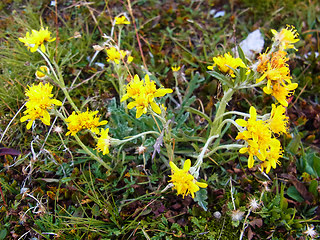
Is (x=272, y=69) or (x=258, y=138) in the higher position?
(x=272, y=69)

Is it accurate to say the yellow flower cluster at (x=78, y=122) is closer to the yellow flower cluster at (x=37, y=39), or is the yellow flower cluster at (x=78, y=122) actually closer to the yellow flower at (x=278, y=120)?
the yellow flower cluster at (x=37, y=39)

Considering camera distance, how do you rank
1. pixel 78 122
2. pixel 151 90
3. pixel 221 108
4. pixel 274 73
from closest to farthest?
pixel 274 73
pixel 151 90
pixel 78 122
pixel 221 108

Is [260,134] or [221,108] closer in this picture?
[260,134]

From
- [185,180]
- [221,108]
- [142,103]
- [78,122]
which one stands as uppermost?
[142,103]

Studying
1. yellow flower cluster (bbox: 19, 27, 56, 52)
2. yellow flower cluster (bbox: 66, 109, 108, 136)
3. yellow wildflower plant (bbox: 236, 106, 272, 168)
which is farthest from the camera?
yellow flower cluster (bbox: 19, 27, 56, 52)

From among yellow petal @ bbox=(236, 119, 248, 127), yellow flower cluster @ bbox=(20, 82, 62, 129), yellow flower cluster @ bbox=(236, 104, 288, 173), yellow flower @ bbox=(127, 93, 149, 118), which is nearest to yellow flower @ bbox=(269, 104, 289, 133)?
yellow flower cluster @ bbox=(236, 104, 288, 173)

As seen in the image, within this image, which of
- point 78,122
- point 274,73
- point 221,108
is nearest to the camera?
point 274,73

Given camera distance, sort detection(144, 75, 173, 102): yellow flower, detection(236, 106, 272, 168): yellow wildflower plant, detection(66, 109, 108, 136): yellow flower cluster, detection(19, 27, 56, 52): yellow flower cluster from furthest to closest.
Result: detection(19, 27, 56, 52): yellow flower cluster < detection(66, 109, 108, 136): yellow flower cluster < detection(144, 75, 173, 102): yellow flower < detection(236, 106, 272, 168): yellow wildflower plant

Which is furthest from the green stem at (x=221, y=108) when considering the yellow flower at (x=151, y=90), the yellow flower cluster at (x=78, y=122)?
the yellow flower cluster at (x=78, y=122)

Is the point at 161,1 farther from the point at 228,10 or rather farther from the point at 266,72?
the point at 266,72

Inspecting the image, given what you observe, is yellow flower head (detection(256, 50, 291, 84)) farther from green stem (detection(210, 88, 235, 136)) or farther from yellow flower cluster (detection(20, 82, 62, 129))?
yellow flower cluster (detection(20, 82, 62, 129))

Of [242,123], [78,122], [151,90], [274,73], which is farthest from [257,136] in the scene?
[78,122]

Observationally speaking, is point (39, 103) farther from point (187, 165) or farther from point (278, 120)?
point (278, 120)
